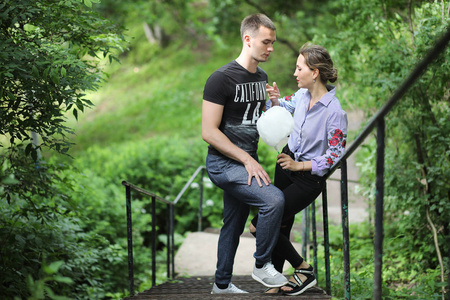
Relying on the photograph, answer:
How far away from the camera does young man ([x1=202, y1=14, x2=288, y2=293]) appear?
127 inches

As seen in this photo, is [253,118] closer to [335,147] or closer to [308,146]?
[308,146]

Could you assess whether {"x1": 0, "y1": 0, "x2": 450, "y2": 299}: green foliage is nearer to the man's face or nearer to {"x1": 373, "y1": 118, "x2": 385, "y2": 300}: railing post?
the man's face

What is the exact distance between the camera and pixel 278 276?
3314 mm

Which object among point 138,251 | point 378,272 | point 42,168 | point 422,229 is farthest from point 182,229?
point 378,272

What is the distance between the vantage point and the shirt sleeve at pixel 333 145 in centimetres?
310

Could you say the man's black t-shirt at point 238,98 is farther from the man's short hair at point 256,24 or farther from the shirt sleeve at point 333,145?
the shirt sleeve at point 333,145

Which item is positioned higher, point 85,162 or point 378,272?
point 85,162

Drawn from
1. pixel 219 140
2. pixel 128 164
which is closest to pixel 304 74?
pixel 219 140

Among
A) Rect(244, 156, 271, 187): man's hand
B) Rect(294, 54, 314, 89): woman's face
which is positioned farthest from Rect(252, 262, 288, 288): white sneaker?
Rect(294, 54, 314, 89): woman's face

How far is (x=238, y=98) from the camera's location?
3.33m

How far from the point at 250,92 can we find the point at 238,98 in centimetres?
10

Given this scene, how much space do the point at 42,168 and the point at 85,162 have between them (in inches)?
282

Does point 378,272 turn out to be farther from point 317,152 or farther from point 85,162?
point 85,162

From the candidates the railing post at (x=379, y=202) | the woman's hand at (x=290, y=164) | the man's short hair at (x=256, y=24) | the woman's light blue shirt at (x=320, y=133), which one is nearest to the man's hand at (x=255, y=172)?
the woman's hand at (x=290, y=164)
